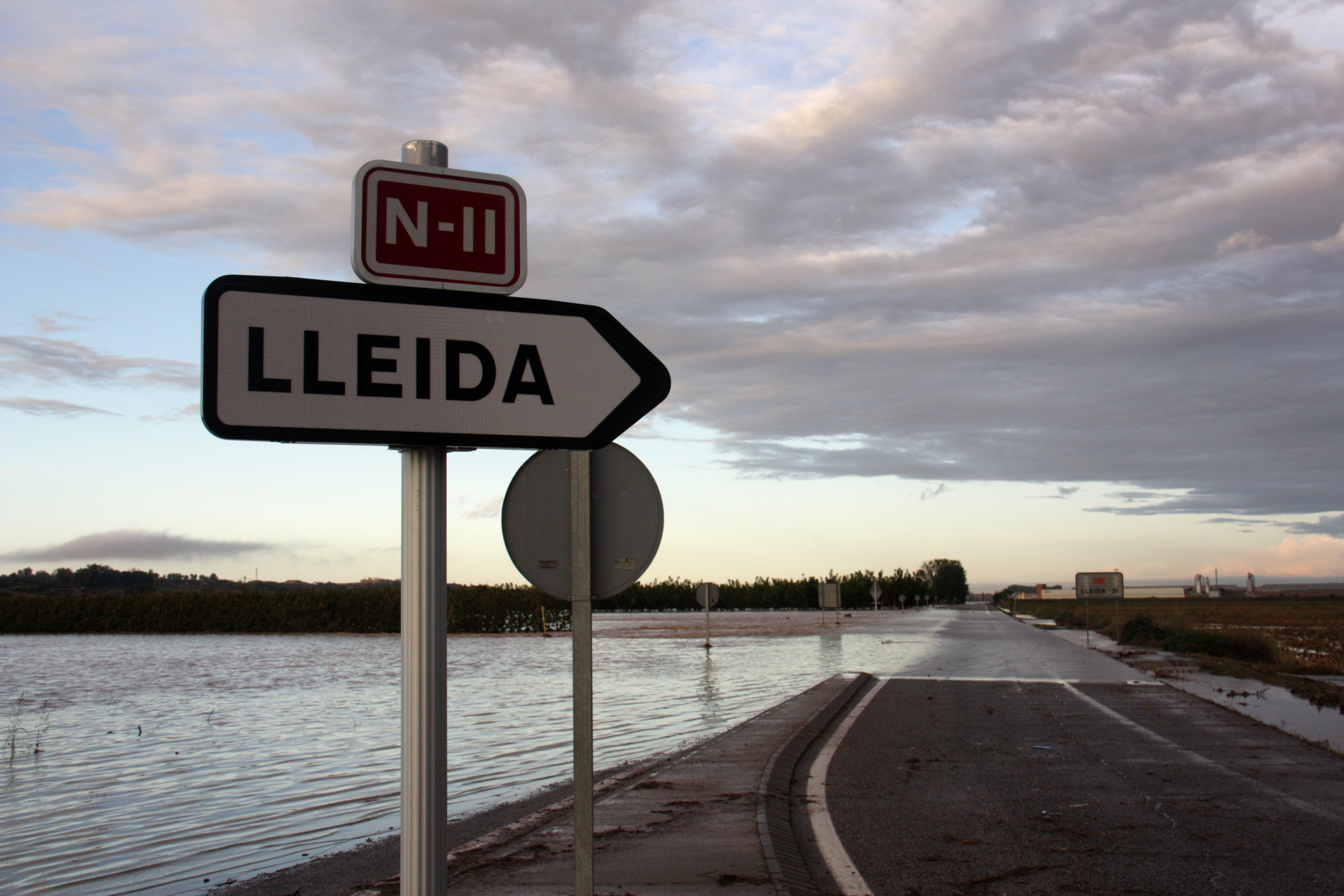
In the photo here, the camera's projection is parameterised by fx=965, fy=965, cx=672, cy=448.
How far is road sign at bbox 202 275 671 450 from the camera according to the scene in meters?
1.87

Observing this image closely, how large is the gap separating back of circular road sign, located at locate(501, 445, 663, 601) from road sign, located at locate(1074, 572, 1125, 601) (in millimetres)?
30671

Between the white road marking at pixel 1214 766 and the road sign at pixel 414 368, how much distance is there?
7.55m

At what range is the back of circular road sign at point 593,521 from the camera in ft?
13.4

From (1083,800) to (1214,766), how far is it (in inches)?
93.2

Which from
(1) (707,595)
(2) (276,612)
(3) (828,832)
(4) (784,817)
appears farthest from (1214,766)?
(2) (276,612)

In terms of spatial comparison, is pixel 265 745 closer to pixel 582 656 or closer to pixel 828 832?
pixel 828 832

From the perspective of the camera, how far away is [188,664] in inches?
1076

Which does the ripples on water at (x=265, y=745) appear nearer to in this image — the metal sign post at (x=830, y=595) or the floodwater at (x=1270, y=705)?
the floodwater at (x=1270, y=705)

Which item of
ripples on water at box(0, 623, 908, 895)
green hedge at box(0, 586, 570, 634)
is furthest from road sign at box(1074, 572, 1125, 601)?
green hedge at box(0, 586, 570, 634)

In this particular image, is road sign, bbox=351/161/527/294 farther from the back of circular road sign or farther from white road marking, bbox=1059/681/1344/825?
white road marking, bbox=1059/681/1344/825

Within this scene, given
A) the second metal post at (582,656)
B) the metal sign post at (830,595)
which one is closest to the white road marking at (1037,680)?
the second metal post at (582,656)

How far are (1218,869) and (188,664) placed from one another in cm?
2761

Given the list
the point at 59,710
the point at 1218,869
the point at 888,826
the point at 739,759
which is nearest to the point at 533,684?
the point at 59,710

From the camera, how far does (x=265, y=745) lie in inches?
473
